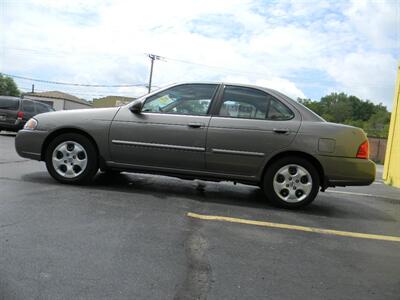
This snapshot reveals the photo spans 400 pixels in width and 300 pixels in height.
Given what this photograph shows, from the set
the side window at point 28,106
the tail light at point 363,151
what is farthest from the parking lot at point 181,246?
the side window at point 28,106

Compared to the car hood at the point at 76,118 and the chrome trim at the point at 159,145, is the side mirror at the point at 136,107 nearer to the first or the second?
the car hood at the point at 76,118

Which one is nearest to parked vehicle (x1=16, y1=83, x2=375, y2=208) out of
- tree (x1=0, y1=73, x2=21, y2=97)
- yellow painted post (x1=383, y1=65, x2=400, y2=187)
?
yellow painted post (x1=383, y1=65, x2=400, y2=187)

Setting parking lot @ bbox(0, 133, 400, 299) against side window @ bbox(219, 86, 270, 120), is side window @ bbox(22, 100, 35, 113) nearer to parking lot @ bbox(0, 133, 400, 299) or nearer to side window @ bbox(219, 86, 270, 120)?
parking lot @ bbox(0, 133, 400, 299)

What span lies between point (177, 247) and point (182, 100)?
2600 mm

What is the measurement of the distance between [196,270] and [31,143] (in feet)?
12.3

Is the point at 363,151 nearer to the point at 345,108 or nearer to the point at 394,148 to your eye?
the point at 394,148

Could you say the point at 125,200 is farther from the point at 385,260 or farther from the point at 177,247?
the point at 385,260

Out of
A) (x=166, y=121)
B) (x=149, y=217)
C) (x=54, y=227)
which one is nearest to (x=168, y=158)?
(x=166, y=121)

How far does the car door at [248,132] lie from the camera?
5715mm

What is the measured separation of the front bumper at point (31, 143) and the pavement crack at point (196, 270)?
285 centimetres

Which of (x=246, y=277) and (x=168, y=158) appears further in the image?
(x=168, y=158)

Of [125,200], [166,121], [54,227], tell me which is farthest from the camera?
[166,121]

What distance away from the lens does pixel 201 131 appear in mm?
5816

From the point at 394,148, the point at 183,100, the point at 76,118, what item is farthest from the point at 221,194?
the point at 394,148
